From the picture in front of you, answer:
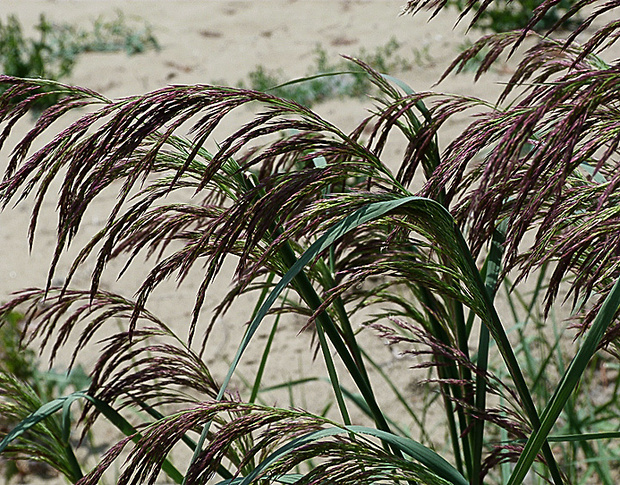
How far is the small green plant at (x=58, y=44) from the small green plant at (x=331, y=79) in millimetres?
1218

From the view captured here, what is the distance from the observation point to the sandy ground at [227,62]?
9.36 ft

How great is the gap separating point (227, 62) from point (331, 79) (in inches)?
38.1

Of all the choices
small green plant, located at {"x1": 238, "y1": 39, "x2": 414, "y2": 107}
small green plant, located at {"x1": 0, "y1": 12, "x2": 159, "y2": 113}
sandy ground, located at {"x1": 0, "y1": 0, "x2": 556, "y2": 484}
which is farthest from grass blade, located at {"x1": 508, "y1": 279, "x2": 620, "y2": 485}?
small green plant, located at {"x1": 0, "y1": 12, "x2": 159, "y2": 113}

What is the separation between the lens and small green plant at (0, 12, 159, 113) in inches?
198

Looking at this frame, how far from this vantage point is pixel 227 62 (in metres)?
5.14

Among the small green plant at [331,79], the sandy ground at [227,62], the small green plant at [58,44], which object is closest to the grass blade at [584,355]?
the sandy ground at [227,62]

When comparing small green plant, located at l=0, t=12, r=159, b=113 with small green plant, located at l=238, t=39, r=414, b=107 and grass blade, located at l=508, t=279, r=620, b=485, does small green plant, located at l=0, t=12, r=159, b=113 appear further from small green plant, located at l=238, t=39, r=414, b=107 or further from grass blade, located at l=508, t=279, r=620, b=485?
grass blade, located at l=508, t=279, r=620, b=485

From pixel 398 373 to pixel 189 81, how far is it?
290 cm

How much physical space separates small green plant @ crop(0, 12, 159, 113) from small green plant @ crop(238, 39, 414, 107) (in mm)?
1218

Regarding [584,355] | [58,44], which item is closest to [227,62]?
[58,44]

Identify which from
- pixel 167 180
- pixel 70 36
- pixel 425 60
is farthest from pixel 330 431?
pixel 70 36

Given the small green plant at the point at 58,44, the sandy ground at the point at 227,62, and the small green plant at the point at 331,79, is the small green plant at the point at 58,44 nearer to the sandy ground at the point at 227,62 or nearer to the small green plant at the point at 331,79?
the sandy ground at the point at 227,62

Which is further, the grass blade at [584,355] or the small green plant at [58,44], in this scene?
the small green plant at [58,44]

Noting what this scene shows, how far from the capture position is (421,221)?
79 centimetres
